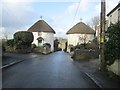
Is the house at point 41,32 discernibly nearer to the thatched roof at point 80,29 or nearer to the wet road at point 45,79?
the thatched roof at point 80,29

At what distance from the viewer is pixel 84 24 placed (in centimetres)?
8781

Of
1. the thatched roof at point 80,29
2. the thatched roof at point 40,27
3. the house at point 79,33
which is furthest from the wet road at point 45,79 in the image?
the thatched roof at point 80,29

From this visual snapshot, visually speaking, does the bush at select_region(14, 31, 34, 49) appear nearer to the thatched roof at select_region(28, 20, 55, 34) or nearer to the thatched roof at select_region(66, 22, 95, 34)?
the thatched roof at select_region(28, 20, 55, 34)

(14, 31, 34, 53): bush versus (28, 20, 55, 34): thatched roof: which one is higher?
(28, 20, 55, 34): thatched roof

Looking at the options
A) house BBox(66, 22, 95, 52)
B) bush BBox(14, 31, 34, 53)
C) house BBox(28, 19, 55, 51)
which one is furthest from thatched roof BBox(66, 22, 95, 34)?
bush BBox(14, 31, 34, 53)

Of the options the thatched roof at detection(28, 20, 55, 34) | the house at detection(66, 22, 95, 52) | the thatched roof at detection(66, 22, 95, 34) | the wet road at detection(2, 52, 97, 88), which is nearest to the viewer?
the wet road at detection(2, 52, 97, 88)

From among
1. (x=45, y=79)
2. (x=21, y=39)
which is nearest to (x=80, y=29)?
(x=21, y=39)

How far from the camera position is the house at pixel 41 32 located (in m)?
79.2

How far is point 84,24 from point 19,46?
45521mm

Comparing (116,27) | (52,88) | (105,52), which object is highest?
(116,27)

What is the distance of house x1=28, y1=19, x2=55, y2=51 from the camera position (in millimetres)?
79250

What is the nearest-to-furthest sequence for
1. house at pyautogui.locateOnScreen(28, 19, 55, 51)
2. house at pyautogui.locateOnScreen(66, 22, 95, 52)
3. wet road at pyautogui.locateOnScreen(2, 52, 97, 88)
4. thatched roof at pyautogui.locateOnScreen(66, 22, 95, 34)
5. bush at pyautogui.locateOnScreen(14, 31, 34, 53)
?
wet road at pyautogui.locateOnScreen(2, 52, 97, 88) < bush at pyautogui.locateOnScreen(14, 31, 34, 53) < house at pyautogui.locateOnScreen(28, 19, 55, 51) < house at pyautogui.locateOnScreen(66, 22, 95, 52) < thatched roof at pyautogui.locateOnScreen(66, 22, 95, 34)

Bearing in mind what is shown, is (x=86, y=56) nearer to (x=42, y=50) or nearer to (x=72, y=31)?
(x=42, y=50)

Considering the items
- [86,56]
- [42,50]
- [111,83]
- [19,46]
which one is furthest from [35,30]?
[111,83]
